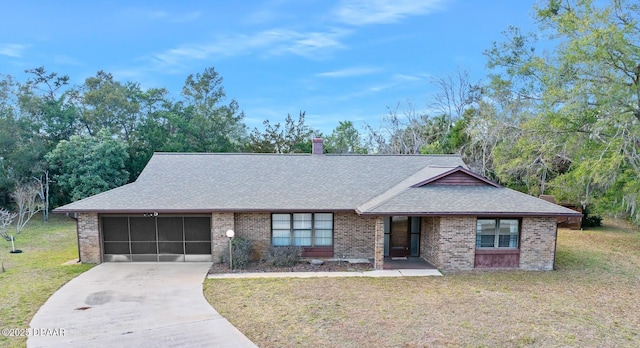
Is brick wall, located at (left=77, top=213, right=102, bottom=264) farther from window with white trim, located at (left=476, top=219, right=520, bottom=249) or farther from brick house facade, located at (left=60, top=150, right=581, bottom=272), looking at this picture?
window with white trim, located at (left=476, top=219, right=520, bottom=249)

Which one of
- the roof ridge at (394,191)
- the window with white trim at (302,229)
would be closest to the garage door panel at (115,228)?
the window with white trim at (302,229)

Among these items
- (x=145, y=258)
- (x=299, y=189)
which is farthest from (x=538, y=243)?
(x=145, y=258)

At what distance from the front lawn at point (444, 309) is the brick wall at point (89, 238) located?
5318mm

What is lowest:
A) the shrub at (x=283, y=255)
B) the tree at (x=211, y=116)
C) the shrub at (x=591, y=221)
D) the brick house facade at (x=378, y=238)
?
the shrub at (x=591, y=221)

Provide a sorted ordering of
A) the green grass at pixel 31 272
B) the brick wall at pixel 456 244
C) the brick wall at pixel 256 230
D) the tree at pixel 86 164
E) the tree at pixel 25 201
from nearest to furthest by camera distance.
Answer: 1. the green grass at pixel 31 272
2. the brick wall at pixel 456 244
3. the brick wall at pixel 256 230
4. the tree at pixel 25 201
5. the tree at pixel 86 164

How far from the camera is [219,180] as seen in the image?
1434 cm

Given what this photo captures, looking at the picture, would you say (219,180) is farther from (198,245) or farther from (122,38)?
(122,38)

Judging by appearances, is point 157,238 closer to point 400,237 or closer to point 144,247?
point 144,247

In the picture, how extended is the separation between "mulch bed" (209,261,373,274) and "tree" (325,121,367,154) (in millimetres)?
31717

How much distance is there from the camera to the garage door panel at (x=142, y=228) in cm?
1284

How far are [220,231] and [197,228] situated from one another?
1.05 meters

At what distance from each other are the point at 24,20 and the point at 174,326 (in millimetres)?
13324

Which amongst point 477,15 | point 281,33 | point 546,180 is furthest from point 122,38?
point 546,180

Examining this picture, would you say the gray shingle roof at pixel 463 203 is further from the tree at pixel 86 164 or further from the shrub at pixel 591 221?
the tree at pixel 86 164
